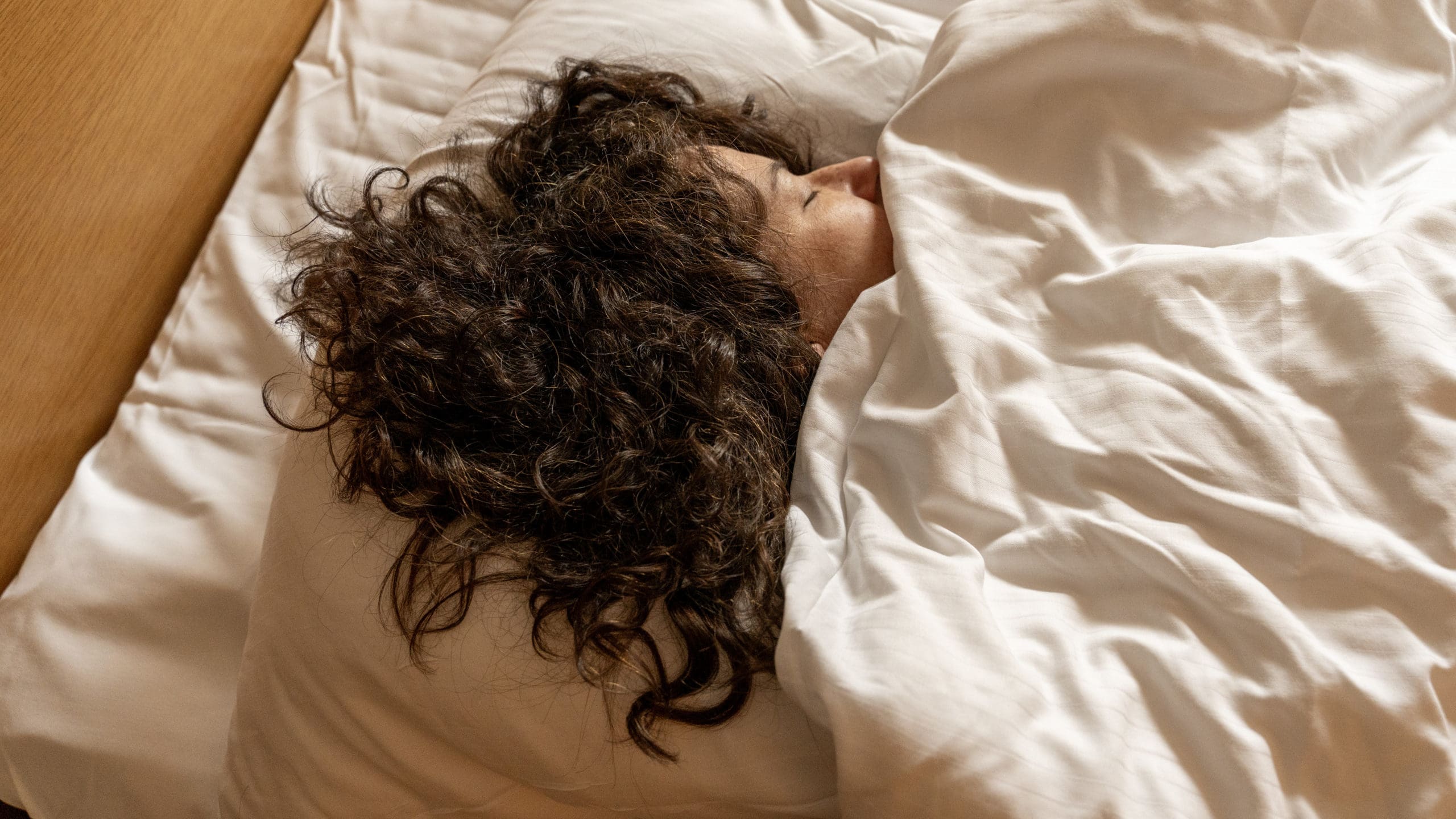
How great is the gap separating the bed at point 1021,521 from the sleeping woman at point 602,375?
0.04m

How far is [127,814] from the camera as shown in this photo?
2.71ft

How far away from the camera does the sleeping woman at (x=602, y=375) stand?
695 millimetres

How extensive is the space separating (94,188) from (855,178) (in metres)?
0.78

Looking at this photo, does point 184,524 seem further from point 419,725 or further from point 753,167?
point 753,167

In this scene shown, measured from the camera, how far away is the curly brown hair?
693mm

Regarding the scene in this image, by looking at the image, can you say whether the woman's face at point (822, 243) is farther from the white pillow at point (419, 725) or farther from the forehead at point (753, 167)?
the white pillow at point (419, 725)

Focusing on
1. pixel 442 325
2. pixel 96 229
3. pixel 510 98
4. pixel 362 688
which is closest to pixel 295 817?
pixel 362 688

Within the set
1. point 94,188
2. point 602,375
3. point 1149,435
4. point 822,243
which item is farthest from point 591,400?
point 94,188

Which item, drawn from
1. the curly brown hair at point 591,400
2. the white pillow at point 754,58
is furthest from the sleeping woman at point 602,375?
the white pillow at point 754,58

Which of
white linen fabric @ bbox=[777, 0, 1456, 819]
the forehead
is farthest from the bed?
the forehead

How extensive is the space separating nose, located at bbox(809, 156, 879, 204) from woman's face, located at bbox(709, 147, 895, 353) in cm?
3

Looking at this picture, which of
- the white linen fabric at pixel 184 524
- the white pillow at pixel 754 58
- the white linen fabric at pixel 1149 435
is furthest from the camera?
the white pillow at pixel 754 58

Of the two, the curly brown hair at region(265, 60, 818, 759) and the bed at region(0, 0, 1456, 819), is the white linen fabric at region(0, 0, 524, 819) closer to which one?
the bed at region(0, 0, 1456, 819)

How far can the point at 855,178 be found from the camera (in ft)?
3.09
